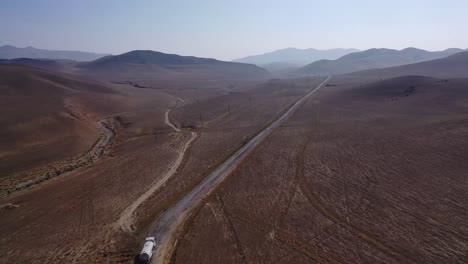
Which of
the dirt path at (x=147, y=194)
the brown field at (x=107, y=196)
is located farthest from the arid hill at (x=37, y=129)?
the dirt path at (x=147, y=194)

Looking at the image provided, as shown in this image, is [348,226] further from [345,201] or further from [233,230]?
[233,230]

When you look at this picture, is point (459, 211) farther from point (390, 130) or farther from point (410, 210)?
point (390, 130)

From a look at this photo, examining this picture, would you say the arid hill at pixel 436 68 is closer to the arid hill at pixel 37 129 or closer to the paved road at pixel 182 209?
the paved road at pixel 182 209

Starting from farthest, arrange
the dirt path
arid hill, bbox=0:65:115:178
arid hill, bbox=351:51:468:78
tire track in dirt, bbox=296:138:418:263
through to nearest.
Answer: arid hill, bbox=351:51:468:78, arid hill, bbox=0:65:115:178, the dirt path, tire track in dirt, bbox=296:138:418:263

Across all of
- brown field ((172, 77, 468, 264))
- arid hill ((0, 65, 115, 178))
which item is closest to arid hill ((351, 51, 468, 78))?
brown field ((172, 77, 468, 264))

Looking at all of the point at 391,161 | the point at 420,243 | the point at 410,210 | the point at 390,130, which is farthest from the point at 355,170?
the point at 390,130

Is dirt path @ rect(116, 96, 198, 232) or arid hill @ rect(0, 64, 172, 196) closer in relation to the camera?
dirt path @ rect(116, 96, 198, 232)

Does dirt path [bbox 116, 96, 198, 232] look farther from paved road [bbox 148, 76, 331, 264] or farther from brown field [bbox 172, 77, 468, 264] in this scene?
brown field [bbox 172, 77, 468, 264]

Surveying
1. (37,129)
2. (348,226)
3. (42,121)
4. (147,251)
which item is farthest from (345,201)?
(42,121)
